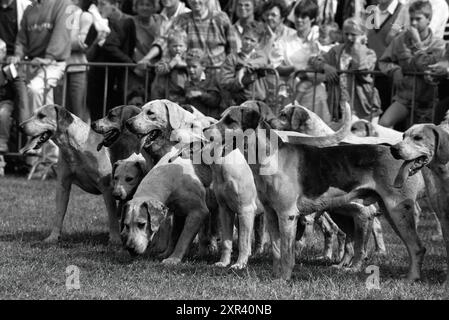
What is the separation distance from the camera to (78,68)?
46.5 ft

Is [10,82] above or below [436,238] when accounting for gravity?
above

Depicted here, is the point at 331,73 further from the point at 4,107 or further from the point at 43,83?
the point at 4,107

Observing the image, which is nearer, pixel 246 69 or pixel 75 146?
pixel 75 146

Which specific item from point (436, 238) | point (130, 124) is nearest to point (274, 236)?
point (130, 124)

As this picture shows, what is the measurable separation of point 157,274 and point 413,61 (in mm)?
5454

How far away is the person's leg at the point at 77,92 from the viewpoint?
14.2 m

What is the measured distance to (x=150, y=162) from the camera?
9.16 meters

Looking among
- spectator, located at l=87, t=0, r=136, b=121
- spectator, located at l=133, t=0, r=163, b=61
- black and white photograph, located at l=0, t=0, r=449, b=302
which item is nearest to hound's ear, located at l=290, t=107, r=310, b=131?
black and white photograph, located at l=0, t=0, r=449, b=302

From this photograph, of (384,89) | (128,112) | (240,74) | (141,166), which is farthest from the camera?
(384,89)

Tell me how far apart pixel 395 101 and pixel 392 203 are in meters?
4.84

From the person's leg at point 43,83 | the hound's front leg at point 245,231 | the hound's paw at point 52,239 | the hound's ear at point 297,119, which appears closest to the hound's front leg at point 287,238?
the hound's front leg at point 245,231

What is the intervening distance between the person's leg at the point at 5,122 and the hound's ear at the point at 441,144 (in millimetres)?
8225

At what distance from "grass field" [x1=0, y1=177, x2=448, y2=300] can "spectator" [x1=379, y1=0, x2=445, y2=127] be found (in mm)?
2057

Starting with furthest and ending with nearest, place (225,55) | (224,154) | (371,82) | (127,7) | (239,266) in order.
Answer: (127,7) < (225,55) < (371,82) < (239,266) < (224,154)
